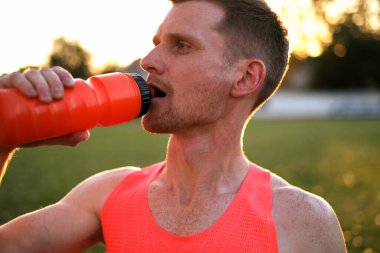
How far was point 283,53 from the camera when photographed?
3246 mm

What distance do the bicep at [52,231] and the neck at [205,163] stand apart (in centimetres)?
52

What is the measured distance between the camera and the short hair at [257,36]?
2.99 meters

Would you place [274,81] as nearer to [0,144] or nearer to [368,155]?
[0,144]

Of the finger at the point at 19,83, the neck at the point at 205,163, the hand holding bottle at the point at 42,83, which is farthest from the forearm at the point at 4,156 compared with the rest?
the neck at the point at 205,163

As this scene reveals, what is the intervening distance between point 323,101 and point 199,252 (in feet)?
184

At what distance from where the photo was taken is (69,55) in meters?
96.4

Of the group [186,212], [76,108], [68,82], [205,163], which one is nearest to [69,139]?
[76,108]

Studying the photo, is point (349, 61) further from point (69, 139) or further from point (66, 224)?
point (69, 139)

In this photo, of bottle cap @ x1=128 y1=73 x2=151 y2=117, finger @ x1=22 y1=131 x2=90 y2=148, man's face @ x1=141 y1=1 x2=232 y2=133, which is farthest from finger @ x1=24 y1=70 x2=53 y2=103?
man's face @ x1=141 y1=1 x2=232 y2=133

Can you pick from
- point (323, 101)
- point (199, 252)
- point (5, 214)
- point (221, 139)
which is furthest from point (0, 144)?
point (323, 101)

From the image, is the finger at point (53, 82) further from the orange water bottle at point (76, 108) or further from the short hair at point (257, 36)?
the short hair at point (257, 36)

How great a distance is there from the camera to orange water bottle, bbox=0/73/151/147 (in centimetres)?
211

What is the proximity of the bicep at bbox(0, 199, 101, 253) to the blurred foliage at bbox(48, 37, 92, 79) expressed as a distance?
9214 centimetres

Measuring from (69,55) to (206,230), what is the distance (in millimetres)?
97310
